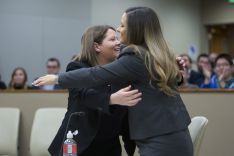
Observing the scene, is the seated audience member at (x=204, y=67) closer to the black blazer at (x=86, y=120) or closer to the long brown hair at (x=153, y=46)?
the black blazer at (x=86, y=120)

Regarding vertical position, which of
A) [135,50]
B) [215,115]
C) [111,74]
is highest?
[135,50]

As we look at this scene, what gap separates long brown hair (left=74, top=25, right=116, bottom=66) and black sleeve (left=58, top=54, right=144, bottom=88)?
41cm

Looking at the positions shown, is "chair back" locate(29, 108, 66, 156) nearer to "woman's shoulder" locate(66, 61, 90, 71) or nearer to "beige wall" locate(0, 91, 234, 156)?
"beige wall" locate(0, 91, 234, 156)

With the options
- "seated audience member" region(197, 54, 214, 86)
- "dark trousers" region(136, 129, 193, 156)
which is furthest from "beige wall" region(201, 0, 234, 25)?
"dark trousers" region(136, 129, 193, 156)

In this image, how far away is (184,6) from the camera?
396 inches

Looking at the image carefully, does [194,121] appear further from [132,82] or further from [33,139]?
[33,139]

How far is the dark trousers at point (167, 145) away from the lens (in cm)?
208

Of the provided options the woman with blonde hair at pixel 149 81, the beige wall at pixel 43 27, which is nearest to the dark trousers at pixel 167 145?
the woman with blonde hair at pixel 149 81

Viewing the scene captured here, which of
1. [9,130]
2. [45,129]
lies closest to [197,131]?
[45,129]

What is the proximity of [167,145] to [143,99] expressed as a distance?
0.23 meters

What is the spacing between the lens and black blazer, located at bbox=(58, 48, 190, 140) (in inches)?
81.7

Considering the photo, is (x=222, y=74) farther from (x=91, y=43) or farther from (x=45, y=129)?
(x=91, y=43)

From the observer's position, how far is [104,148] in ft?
8.31

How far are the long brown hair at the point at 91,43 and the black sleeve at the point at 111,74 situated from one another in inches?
16.2
